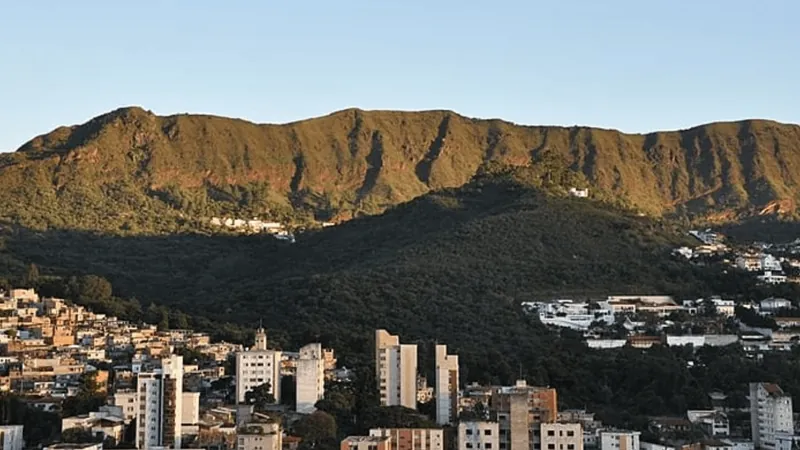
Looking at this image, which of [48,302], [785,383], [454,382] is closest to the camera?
[454,382]

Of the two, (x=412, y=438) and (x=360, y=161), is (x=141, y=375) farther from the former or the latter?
(x=360, y=161)

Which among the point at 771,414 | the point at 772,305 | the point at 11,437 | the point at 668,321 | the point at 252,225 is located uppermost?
the point at 252,225

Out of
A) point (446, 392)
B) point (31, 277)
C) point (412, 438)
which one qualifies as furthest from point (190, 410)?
point (31, 277)

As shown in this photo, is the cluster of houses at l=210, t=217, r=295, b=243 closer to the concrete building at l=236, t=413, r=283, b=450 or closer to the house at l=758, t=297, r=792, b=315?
the house at l=758, t=297, r=792, b=315

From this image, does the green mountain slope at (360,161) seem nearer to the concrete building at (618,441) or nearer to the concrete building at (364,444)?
the concrete building at (618,441)

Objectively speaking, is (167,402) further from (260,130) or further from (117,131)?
(260,130)

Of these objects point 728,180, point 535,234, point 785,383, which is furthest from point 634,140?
point 785,383
